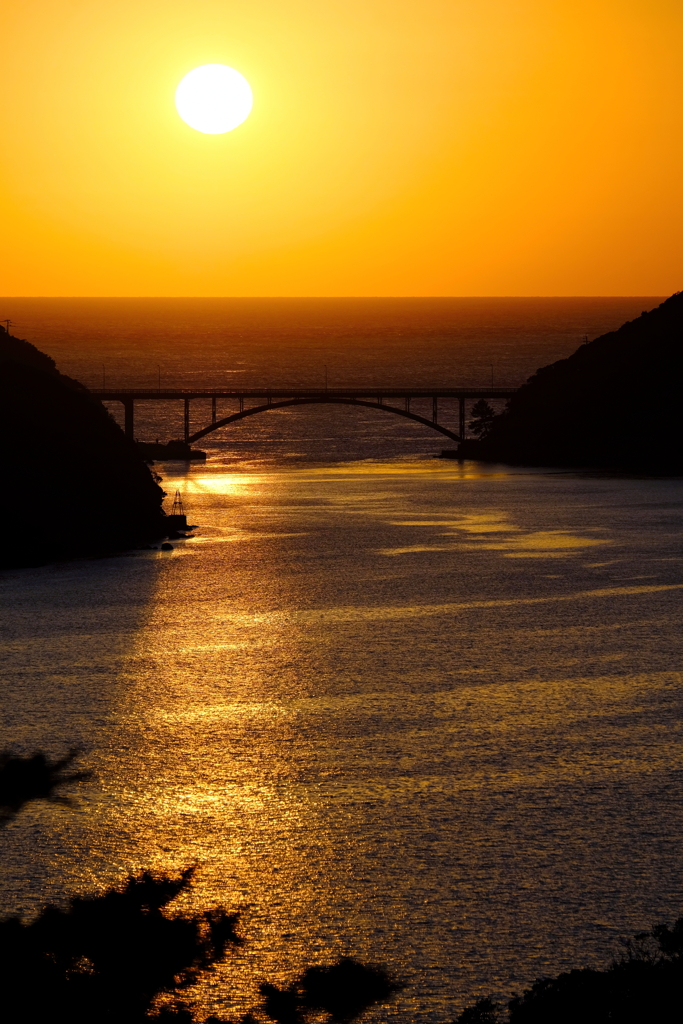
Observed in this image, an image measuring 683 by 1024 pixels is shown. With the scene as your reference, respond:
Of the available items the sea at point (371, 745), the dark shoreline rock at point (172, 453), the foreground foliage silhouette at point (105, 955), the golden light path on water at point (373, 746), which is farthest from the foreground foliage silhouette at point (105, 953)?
the dark shoreline rock at point (172, 453)

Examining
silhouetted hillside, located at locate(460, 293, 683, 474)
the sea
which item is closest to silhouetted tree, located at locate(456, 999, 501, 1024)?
the sea

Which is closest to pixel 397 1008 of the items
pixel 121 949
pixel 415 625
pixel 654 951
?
pixel 654 951

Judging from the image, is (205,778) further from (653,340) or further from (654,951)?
(653,340)

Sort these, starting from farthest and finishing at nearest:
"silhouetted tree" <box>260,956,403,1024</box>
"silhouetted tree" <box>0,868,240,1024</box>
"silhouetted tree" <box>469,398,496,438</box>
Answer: "silhouetted tree" <box>469,398,496,438</box>
"silhouetted tree" <box>260,956,403,1024</box>
"silhouetted tree" <box>0,868,240,1024</box>

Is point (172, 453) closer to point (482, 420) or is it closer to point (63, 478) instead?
point (482, 420)

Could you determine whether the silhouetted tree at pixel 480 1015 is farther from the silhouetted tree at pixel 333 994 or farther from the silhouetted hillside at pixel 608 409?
the silhouetted hillside at pixel 608 409

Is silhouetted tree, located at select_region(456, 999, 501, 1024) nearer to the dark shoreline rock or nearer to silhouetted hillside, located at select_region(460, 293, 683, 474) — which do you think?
silhouetted hillside, located at select_region(460, 293, 683, 474)

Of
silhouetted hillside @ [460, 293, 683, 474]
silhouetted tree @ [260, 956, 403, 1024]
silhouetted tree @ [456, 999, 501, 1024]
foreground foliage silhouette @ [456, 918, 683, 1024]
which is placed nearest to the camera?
silhouetted tree @ [260, 956, 403, 1024]
